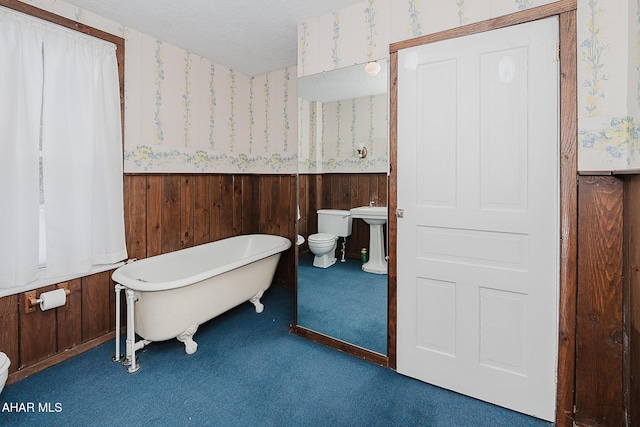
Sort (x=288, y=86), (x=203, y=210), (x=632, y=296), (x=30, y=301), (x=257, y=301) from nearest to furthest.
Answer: (x=632, y=296)
(x=30, y=301)
(x=257, y=301)
(x=203, y=210)
(x=288, y=86)

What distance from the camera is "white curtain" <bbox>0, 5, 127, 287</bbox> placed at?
2039mm

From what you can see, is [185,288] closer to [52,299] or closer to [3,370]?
[52,299]

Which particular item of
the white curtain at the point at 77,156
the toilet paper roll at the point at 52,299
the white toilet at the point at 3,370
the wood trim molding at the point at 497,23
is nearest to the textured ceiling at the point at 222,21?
the white curtain at the point at 77,156

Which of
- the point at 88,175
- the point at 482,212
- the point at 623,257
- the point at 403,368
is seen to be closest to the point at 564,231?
the point at 623,257

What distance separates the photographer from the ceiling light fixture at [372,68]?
2.08 metres

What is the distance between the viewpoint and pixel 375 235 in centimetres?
221

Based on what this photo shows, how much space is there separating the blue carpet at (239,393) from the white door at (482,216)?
0.21 metres

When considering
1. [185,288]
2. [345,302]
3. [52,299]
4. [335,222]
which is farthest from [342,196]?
[52,299]

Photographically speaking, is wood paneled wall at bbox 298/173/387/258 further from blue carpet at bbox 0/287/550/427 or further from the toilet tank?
blue carpet at bbox 0/287/550/427

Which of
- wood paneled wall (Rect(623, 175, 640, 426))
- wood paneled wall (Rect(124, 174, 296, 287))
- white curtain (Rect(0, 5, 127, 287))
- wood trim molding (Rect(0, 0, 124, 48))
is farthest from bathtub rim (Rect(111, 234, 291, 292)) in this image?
wood paneled wall (Rect(623, 175, 640, 426))

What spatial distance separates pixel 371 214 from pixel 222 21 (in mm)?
1849

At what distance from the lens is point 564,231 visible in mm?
1574

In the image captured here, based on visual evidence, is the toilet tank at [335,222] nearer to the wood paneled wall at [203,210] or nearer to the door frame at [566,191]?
the wood paneled wall at [203,210]

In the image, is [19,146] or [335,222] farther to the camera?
[335,222]
